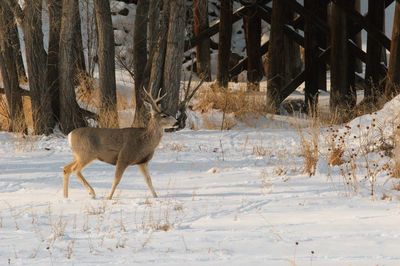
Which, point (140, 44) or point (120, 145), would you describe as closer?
point (120, 145)

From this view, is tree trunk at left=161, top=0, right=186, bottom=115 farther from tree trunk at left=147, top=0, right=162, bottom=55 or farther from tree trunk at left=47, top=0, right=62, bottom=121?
tree trunk at left=47, top=0, right=62, bottom=121

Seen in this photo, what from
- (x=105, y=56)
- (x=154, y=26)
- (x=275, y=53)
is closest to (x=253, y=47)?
(x=275, y=53)

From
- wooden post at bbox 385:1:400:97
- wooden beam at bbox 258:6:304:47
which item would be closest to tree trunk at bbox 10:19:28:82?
wooden beam at bbox 258:6:304:47

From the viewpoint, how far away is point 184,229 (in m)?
6.49

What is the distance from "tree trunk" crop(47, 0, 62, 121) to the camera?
14414 mm

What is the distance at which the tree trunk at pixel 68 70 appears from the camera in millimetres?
13703

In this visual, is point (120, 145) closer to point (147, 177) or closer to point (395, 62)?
point (147, 177)

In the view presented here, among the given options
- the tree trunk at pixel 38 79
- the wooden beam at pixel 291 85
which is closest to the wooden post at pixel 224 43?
the wooden beam at pixel 291 85

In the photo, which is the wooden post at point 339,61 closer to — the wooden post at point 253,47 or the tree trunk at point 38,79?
the wooden post at point 253,47

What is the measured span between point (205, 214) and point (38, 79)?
26.0 feet

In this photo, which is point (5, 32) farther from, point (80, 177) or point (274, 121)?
point (80, 177)

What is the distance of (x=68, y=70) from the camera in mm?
14102

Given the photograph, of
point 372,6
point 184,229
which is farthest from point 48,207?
point 372,6

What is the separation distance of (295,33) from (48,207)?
12868 mm
